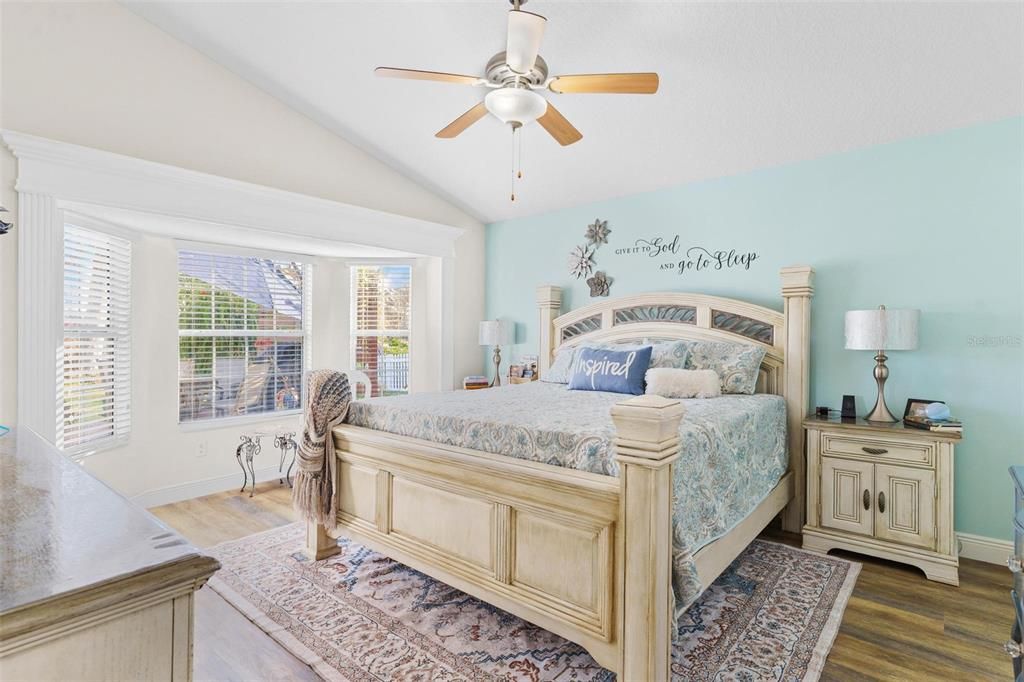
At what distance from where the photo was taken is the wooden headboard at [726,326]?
11.2 ft

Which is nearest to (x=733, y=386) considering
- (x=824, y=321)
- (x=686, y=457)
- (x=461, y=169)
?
(x=824, y=321)

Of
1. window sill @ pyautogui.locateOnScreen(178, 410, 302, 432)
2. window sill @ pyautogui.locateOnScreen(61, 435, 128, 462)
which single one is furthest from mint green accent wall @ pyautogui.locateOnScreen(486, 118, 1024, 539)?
window sill @ pyautogui.locateOnScreen(61, 435, 128, 462)

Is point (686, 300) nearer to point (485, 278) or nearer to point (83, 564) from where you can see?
point (485, 278)

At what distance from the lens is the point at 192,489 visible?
13.4ft

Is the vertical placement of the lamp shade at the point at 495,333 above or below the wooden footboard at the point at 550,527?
above

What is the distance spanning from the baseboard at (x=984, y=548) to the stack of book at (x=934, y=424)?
677mm

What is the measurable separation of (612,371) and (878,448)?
155 centimetres

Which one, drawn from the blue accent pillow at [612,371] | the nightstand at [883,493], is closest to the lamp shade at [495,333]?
the blue accent pillow at [612,371]

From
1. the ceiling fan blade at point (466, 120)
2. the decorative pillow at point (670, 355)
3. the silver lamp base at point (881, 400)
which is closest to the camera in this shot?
the ceiling fan blade at point (466, 120)

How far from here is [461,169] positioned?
14.6ft

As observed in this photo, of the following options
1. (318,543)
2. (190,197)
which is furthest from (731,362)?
(190,197)

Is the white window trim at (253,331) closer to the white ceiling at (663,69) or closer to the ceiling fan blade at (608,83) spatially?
the white ceiling at (663,69)

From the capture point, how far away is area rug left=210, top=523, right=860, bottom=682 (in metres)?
2.00

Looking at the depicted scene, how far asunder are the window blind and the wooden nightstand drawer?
3.73 metres
